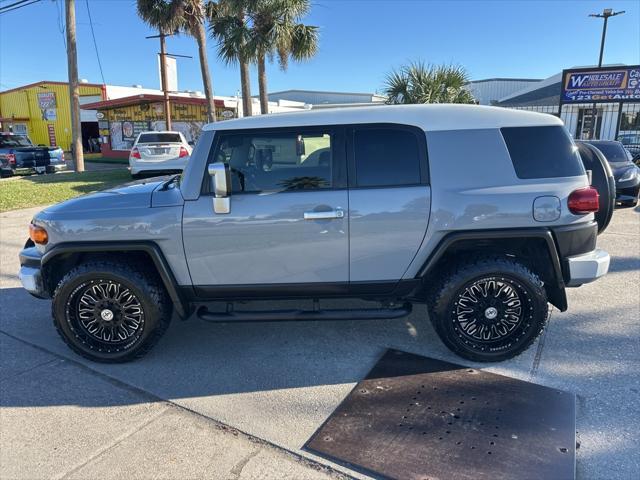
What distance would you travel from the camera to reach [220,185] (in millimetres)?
3160

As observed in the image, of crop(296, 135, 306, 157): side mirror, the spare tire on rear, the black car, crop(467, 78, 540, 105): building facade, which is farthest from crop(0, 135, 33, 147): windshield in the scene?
crop(467, 78, 540, 105): building facade

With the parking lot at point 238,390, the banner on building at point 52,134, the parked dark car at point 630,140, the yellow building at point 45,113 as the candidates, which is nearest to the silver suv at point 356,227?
the parking lot at point 238,390

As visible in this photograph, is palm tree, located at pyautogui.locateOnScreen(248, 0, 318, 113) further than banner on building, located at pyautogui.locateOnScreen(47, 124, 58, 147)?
No

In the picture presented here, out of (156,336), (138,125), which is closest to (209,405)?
(156,336)

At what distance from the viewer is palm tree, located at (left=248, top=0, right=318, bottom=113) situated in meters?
15.0

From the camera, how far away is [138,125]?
27734 millimetres

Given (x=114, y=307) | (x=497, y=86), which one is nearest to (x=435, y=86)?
(x=114, y=307)

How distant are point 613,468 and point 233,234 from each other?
8.72ft

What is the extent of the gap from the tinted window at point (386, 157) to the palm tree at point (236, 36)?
44.0 feet

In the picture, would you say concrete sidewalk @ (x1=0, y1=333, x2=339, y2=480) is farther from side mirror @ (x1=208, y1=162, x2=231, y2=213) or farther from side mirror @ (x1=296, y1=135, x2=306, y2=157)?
side mirror @ (x1=296, y1=135, x2=306, y2=157)

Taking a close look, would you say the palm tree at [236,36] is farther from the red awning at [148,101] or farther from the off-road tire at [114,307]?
the off-road tire at [114,307]

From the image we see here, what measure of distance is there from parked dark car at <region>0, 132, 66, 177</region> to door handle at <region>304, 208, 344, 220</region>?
16.8 m

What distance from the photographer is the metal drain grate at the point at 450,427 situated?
7.83ft

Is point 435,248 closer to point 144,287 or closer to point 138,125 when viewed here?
point 144,287
